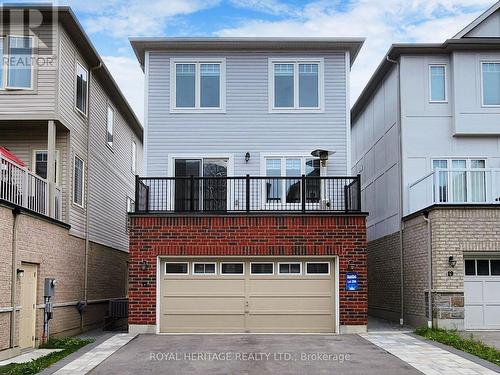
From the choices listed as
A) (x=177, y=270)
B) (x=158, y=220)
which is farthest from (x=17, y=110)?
(x=177, y=270)

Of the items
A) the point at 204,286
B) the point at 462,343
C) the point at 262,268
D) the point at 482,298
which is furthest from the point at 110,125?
the point at 462,343

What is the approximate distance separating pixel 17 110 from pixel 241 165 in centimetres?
635

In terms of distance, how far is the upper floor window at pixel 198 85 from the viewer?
19844 millimetres

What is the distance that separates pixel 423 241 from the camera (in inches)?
714

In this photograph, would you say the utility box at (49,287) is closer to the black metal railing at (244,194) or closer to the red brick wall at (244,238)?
the red brick wall at (244,238)

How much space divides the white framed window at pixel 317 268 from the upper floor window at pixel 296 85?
4818 mm

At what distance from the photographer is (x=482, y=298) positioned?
1752 centimetres

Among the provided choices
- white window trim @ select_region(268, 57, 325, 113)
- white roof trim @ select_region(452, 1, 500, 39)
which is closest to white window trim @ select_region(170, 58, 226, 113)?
white window trim @ select_region(268, 57, 325, 113)

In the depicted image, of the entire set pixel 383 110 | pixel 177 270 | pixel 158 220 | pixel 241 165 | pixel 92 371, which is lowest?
pixel 92 371

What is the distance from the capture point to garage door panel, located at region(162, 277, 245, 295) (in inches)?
686

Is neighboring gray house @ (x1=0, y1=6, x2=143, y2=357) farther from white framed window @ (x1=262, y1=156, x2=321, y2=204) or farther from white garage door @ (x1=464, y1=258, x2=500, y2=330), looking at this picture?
white garage door @ (x1=464, y1=258, x2=500, y2=330)

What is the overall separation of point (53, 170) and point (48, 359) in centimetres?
520

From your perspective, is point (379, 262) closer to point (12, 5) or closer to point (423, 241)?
point (423, 241)

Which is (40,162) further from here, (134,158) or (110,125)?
(134,158)
